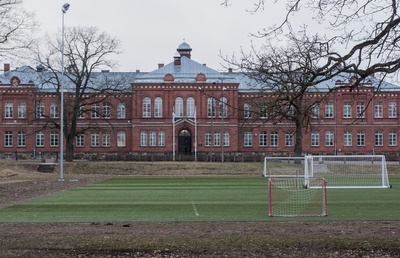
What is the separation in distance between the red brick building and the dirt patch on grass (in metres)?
Answer: 59.7

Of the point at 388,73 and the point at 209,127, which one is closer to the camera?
the point at 388,73

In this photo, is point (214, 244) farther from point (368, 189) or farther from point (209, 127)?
point (209, 127)

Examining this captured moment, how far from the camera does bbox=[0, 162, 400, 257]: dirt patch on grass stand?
11805mm

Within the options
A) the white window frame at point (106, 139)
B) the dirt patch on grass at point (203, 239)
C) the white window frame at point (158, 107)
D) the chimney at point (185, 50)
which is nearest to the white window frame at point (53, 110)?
the white window frame at point (106, 139)

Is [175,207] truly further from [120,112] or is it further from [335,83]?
[120,112]

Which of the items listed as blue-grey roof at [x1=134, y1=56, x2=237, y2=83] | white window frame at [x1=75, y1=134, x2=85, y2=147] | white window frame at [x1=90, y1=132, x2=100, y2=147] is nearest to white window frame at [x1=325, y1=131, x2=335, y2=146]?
blue-grey roof at [x1=134, y1=56, x2=237, y2=83]

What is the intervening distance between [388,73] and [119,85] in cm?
6050

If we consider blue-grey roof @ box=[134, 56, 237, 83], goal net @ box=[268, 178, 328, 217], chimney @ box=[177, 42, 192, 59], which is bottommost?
goal net @ box=[268, 178, 328, 217]

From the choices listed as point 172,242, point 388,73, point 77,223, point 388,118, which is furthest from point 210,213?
point 388,118

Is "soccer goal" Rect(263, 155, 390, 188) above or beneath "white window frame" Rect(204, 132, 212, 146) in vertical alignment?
beneath

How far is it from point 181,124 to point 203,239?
6443cm

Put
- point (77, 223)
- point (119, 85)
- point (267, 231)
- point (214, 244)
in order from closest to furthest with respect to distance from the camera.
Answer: point (214, 244) → point (267, 231) → point (77, 223) → point (119, 85)

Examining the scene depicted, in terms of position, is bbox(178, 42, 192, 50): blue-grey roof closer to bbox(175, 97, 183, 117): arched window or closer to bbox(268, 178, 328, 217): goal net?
bbox(175, 97, 183, 117): arched window

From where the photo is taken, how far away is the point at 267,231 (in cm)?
1459
